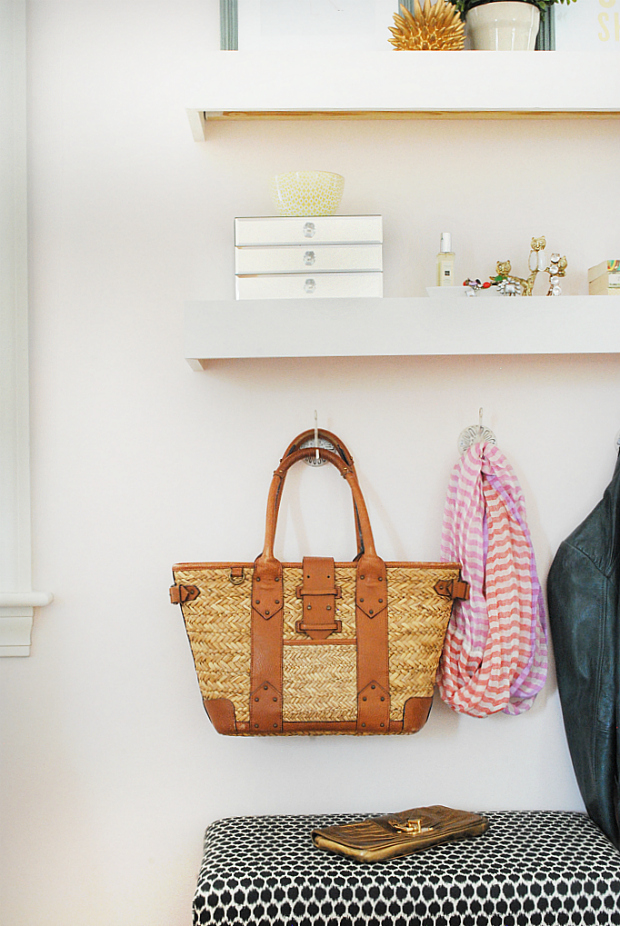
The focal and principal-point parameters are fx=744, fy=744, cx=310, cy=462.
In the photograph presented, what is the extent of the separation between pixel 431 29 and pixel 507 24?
0.45 feet

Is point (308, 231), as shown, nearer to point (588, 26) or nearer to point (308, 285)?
point (308, 285)

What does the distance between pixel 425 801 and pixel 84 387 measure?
1.03 m

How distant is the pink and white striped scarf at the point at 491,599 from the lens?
1325mm

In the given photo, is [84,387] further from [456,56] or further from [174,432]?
[456,56]

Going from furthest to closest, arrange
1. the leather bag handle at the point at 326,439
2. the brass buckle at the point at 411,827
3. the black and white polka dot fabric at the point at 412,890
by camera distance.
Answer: the leather bag handle at the point at 326,439 → the brass buckle at the point at 411,827 → the black and white polka dot fabric at the point at 412,890

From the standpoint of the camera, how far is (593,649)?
135 cm

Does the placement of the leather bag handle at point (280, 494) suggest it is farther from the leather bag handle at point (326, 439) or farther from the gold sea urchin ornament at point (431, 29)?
the gold sea urchin ornament at point (431, 29)

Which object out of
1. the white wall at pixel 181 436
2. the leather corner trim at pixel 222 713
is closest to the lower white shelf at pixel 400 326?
the white wall at pixel 181 436

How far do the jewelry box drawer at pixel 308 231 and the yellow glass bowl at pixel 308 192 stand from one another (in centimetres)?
4

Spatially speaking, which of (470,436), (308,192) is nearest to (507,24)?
(308,192)

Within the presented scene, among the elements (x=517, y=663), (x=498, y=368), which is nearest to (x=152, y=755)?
(x=517, y=663)

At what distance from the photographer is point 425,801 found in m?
1.43

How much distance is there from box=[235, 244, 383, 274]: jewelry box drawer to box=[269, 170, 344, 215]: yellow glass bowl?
0.08 meters

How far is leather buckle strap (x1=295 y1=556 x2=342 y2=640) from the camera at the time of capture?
1.28m
